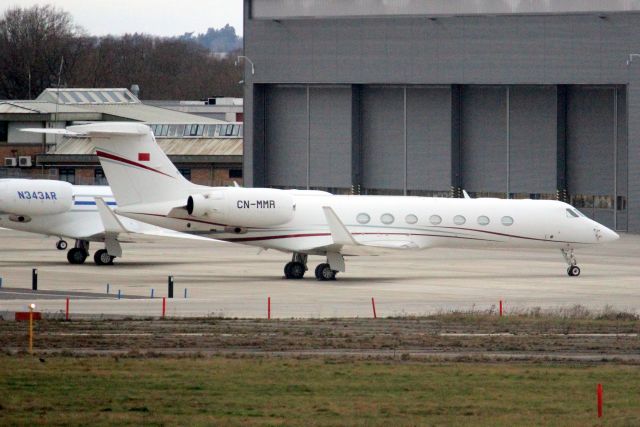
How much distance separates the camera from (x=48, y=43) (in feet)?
430

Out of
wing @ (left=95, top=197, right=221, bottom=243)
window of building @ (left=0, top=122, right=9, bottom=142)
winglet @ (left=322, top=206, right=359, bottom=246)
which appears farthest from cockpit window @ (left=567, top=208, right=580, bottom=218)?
window of building @ (left=0, top=122, right=9, bottom=142)

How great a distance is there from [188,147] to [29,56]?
142 feet

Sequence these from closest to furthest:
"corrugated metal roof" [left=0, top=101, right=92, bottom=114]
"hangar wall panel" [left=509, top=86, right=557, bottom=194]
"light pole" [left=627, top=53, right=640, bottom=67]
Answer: "light pole" [left=627, top=53, right=640, bottom=67]
"hangar wall panel" [left=509, top=86, right=557, bottom=194]
"corrugated metal roof" [left=0, top=101, right=92, bottom=114]

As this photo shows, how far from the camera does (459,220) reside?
44094 mm

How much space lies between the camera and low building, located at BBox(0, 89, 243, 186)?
293 feet

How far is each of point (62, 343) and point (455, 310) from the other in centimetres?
1152

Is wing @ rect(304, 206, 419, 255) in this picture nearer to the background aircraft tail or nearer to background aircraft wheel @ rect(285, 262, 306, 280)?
background aircraft wheel @ rect(285, 262, 306, 280)

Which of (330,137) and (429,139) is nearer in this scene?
(429,139)

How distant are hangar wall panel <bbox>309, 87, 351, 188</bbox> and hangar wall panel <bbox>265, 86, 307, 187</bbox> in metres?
0.58

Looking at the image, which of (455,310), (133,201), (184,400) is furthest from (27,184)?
(184,400)

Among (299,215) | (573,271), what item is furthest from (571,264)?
(299,215)

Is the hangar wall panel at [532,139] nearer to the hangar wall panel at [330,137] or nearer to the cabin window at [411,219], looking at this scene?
the hangar wall panel at [330,137]

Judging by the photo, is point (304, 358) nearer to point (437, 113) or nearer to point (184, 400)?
point (184, 400)

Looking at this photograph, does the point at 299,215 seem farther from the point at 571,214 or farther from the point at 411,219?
the point at 571,214
